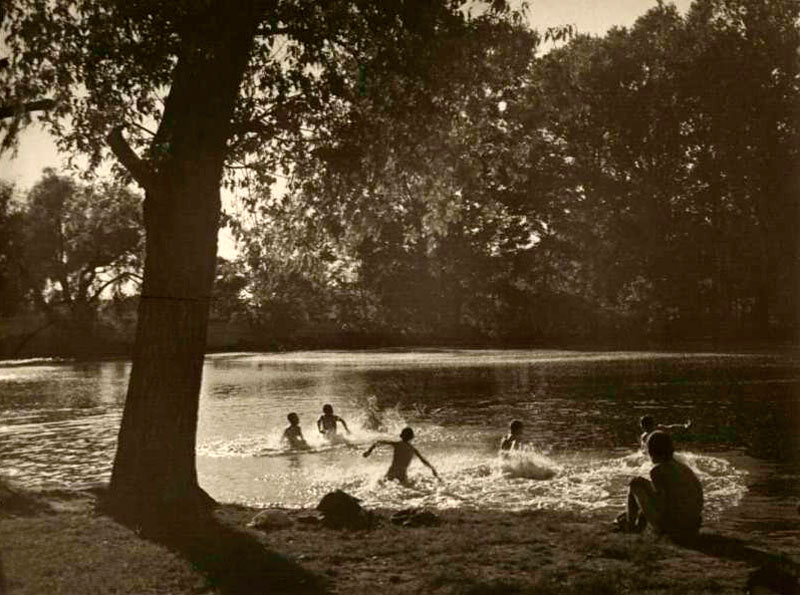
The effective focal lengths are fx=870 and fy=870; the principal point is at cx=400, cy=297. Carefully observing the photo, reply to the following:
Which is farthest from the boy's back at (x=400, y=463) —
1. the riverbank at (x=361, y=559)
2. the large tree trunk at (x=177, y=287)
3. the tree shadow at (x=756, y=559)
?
the tree shadow at (x=756, y=559)

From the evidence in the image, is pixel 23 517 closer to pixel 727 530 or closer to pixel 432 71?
pixel 432 71

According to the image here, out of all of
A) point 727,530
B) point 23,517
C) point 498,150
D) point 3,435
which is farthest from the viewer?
point 3,435

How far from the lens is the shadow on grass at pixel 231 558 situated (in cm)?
852

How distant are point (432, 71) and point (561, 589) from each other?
878cm

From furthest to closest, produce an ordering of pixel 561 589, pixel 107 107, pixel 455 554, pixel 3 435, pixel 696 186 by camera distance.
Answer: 1. pixel 696 186
2. pixel 3 435
3. pixel 107 107
4. pixel 455 554
5. pixel 561 589

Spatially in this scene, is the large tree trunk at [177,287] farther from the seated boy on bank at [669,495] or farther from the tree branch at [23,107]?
the seated boy on bank at [669,495]

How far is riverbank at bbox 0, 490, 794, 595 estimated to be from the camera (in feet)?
27.7

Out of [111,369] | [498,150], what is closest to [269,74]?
[498,150]

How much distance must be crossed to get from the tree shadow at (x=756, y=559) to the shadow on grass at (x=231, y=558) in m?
4.12

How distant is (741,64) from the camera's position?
231 feet

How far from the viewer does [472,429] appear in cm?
2750

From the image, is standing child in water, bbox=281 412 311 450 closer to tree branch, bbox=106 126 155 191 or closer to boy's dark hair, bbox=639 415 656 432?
boy's dark hair, bbox=639 415 656 432

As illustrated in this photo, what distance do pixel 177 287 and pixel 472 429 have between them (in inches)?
663

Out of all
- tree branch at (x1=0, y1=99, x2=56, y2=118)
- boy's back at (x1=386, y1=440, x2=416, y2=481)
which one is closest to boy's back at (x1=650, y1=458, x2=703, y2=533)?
boy's back at (x1=386, y1=440, x2=416, y2=481)
